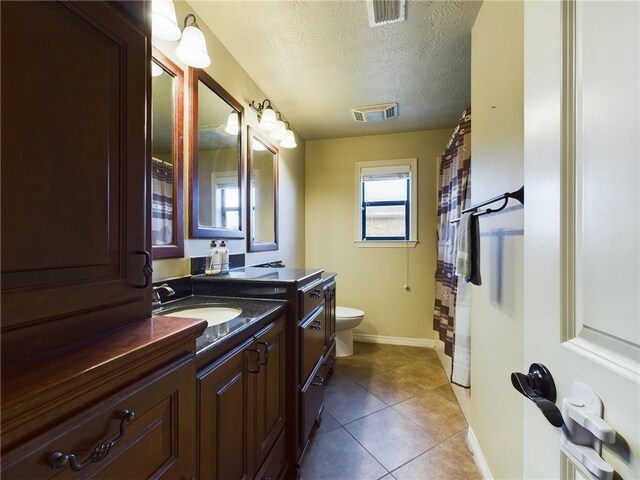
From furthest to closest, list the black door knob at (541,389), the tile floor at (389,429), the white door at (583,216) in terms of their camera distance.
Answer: the tile floor at (389,429) → the black door knob at (541,389) → the white door at (583,216)

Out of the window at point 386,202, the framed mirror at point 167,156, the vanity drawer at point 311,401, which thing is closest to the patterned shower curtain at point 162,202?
the framed mirror at point 167,156

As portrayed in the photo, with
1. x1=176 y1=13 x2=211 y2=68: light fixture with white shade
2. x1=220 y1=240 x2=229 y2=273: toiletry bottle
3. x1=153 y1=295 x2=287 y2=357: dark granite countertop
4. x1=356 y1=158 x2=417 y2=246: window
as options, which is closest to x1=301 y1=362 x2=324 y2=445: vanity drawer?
x1=153 y1=295 x2=287 y2=357: dark granite countertop

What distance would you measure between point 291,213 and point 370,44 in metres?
1.73

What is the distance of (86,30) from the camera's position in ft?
1.85

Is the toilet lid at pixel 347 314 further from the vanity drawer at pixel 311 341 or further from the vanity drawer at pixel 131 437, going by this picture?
the vanity drawer at pixel 131 437

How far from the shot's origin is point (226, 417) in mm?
918

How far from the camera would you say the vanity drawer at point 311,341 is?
4.88ft

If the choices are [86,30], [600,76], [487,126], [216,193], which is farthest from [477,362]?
[86,30]

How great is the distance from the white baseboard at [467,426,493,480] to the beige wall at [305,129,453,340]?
1557 millimetres

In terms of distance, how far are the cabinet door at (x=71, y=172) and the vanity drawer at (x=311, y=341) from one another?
37.0 inches

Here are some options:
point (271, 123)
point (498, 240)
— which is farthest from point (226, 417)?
point (271, 123)

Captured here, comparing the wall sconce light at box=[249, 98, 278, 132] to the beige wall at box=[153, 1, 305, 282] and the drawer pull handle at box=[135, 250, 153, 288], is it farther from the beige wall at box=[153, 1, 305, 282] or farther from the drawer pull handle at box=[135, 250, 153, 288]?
the drawer pull handle at box=[135, 250, 153, 288]

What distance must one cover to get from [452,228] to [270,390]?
1.76 metres

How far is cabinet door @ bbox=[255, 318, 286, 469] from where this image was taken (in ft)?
3.68
